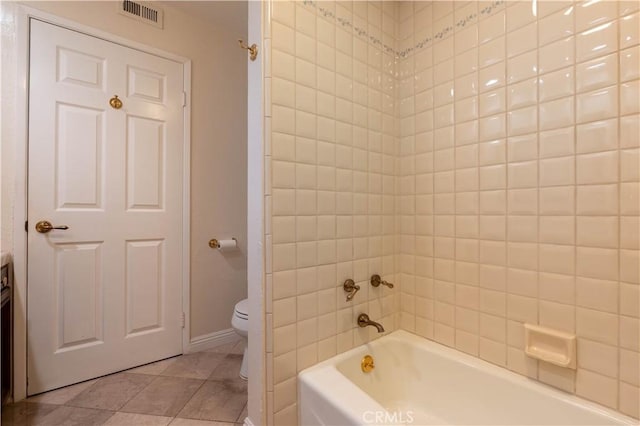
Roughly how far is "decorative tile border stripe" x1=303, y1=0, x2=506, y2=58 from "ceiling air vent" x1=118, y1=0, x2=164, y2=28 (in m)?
1.32

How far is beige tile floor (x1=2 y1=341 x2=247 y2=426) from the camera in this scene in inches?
54.6

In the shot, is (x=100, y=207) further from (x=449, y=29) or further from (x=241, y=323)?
(x=449, y=29)

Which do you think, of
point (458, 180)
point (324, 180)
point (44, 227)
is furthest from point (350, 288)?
point (44, 227)

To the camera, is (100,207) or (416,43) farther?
(100,207)

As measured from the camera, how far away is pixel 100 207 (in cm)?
173

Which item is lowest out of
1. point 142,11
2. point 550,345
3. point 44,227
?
point 550,345

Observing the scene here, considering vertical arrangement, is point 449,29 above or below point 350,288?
above

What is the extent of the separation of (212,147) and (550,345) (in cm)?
223

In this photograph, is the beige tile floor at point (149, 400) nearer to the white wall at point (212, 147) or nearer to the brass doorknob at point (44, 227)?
the white wall at point (212, 147)

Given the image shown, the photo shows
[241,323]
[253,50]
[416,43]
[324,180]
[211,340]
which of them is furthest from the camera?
[211,340]

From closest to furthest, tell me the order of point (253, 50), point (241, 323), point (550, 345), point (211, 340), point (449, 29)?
point (550, 345)
point (253, 50)
point (449, 29)
point (241, 323)
point (211, 340)

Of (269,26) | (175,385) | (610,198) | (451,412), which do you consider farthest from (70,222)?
(610,198)

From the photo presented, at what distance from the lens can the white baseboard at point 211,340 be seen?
206 centimetres

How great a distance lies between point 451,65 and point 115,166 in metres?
1.97
